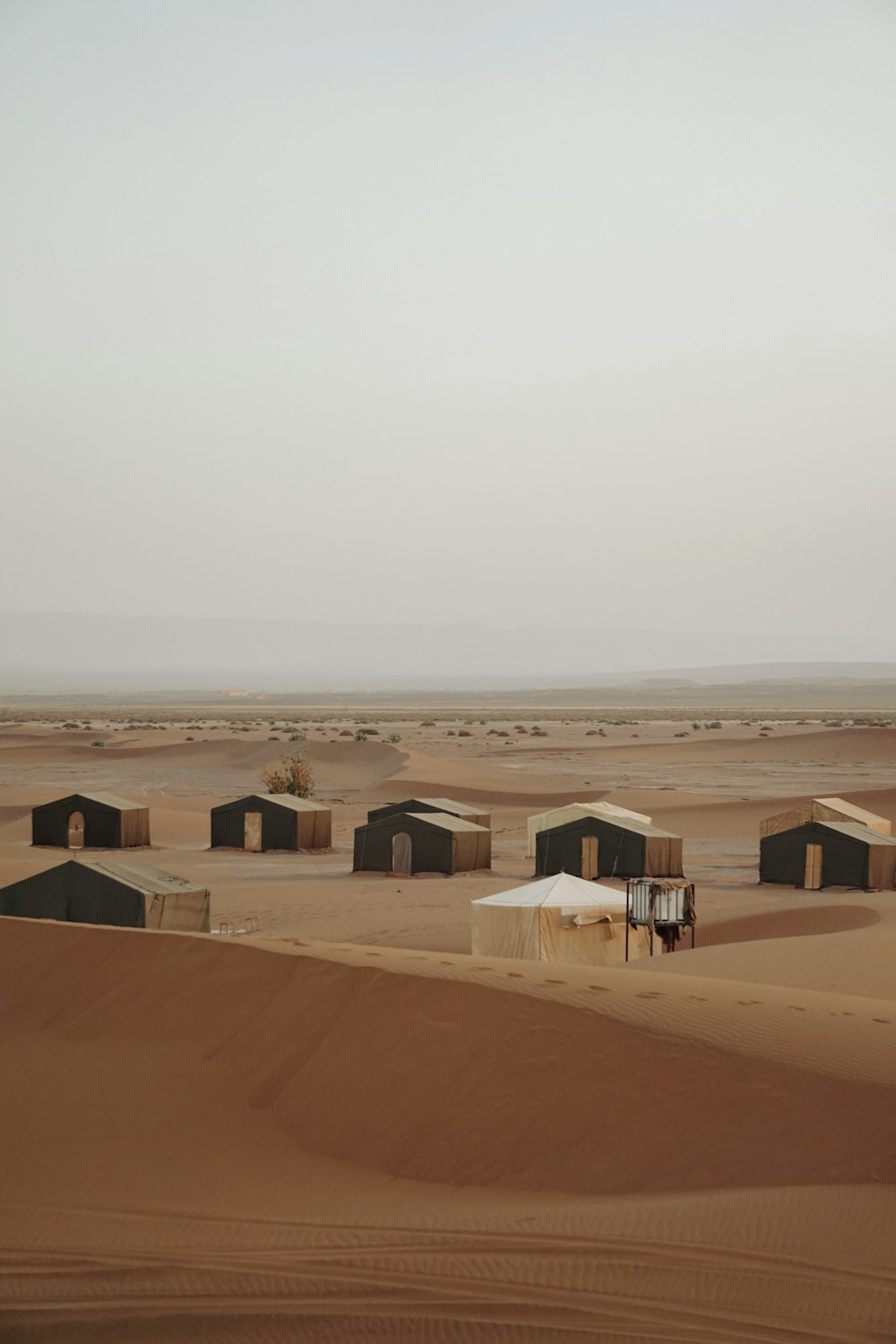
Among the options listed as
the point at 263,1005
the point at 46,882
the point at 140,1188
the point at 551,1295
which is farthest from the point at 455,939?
the point at 551,1295

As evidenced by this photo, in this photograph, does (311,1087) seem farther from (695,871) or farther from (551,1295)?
(695,871)

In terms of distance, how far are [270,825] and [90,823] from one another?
→ 18.4 ft

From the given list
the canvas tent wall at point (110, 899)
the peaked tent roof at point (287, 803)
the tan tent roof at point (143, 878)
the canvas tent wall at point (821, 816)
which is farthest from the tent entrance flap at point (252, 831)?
the canvas tent wall at point (110, 899)

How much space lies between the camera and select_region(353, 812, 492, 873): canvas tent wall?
37.7m

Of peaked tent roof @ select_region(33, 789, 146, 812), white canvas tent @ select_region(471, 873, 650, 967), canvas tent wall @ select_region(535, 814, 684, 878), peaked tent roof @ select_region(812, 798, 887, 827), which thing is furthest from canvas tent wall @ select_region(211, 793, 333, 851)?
white canvas tent @ select_region(471, 873, 650, 967)

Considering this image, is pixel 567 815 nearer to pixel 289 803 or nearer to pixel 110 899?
pixel 289 803

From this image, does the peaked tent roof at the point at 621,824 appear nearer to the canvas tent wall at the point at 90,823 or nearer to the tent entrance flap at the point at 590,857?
the tent entrance flap at the point at 590,857

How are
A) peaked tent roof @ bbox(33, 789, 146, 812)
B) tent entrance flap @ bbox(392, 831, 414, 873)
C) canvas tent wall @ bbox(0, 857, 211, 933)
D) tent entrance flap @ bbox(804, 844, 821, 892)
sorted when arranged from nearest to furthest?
canvas tent wall @ bbox(0, 857, 211, 933) < tent entrance flap @ bbox(804, 844, 821, 892) < tent entrance flap @ bbox(392, 831, 414, 873) < peaked tent roof @ bbox(33, 789, 146, 812)

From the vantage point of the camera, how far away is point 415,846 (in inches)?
1496

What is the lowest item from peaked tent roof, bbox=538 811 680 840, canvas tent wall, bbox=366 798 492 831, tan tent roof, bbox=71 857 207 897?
canvas tent wall, bbox=366 798 492 831

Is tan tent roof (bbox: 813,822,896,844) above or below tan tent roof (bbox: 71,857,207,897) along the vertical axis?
below

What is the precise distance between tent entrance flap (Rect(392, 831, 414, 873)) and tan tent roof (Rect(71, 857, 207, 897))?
15.5 meters

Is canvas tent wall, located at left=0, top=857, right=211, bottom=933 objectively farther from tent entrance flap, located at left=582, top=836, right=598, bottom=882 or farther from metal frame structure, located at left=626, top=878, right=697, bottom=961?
tent entrance flap, located at left=582, top=836, right=598, bottom=882

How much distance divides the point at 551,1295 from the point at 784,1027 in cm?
495
